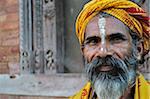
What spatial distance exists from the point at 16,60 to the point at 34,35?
35 cm

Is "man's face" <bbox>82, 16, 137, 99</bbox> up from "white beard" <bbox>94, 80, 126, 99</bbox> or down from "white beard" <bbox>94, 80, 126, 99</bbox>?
up

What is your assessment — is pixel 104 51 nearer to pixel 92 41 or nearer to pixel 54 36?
pixel 92 41

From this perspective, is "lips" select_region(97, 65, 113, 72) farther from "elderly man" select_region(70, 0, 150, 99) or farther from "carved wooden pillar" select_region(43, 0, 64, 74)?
"carved wooden pillar" select_region(43, 0, 64, 74)

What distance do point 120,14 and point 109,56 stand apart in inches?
6.3

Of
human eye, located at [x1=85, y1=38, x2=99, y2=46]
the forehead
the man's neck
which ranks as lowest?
the man's neck

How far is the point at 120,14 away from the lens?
133 cm

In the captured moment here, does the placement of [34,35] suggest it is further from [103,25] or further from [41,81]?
[103,25]

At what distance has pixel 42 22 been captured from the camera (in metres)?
3.01

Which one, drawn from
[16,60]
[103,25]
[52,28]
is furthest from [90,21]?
[16,60]

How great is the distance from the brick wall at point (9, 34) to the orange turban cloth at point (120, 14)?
75.9 inches

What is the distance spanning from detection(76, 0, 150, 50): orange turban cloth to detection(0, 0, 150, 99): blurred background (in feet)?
4.57

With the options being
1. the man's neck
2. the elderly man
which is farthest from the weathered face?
the man's neck

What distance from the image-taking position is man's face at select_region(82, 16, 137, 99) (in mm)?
1292

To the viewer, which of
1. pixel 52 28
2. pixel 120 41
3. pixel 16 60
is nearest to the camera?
pixel 120 41
